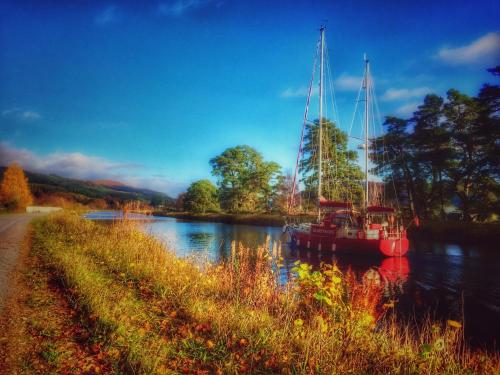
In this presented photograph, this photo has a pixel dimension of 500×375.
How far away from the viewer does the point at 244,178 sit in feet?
203

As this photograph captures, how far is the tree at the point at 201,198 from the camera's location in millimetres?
66938

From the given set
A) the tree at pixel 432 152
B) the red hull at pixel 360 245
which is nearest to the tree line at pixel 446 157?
the tree at pixel 432 152

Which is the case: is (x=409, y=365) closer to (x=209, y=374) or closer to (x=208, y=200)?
(x=209, y=374)

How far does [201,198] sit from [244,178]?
11.7 meters

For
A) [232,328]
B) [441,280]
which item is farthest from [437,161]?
[232,328]

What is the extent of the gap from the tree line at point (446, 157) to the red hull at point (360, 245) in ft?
37.2

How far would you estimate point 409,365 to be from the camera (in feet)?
13.3

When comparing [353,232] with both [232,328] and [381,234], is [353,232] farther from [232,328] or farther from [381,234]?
[232,328]

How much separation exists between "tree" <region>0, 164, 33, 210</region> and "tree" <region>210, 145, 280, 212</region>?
110 ft

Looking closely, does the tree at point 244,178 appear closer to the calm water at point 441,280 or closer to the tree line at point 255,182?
the tree line at point 255,182

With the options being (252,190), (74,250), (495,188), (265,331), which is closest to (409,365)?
(265,331)

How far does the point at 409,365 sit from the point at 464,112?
3546cm

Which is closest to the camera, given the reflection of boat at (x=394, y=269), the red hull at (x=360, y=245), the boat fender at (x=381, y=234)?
the reflection of boat at (x=394, y=269)

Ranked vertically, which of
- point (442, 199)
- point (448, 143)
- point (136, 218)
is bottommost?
point (136, 218)
